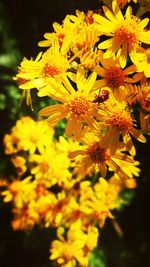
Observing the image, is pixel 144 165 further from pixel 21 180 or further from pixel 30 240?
pixel 30 240

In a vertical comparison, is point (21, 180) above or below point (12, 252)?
above

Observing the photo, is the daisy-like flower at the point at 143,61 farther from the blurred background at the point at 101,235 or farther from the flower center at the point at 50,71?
the blurred background at the point at 101,235

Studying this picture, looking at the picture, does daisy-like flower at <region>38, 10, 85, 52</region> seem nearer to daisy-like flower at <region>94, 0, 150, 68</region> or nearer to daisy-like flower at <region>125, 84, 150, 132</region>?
daisy-like flower at <region>94, 0, 150, 68</region>

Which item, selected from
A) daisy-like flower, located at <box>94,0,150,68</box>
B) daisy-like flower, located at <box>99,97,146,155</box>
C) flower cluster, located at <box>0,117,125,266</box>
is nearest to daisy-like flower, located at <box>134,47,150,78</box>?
daisy-like flower, located at <box>94,0,150,68</box>

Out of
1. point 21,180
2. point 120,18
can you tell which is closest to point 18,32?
point 21,180

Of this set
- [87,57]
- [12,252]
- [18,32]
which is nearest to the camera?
[87,57]

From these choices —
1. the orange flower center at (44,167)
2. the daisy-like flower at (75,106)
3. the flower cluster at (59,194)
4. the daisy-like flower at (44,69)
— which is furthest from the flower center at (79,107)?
the orange flower center at (44,167)
